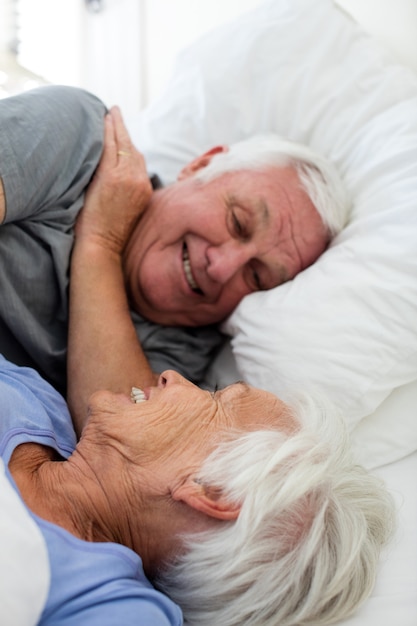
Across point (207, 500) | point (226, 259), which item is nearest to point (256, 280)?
point (226, 259)

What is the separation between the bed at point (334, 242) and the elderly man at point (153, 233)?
9 centimetres

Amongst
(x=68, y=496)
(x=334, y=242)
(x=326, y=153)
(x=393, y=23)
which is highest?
(x=393, y=23)

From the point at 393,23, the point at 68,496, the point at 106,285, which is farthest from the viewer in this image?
the point at 393,23

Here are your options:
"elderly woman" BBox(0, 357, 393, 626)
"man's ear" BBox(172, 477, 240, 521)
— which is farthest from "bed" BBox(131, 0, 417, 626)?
"man's ear" BBox(172, 477, 240, 521)

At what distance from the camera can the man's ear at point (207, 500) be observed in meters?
0.75

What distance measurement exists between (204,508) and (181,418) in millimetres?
135

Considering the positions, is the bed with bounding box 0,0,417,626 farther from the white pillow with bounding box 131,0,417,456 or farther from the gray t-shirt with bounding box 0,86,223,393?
the gray t-shirt with bounding box 0,86,223,393

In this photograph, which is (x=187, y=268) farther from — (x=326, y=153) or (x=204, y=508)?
(x=204, y=508)

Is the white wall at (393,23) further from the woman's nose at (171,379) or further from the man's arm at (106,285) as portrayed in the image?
the woman's nose at (171,379)

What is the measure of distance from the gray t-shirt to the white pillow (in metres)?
0.40

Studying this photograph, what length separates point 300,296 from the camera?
1208mm

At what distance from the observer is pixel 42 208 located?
1152 millimetres

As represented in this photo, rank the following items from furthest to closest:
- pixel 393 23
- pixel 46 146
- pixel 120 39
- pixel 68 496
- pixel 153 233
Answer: pixel 120 39 → pixel 393 23 → pixel 153 233 → pixel 46 146 → pixel 68 496

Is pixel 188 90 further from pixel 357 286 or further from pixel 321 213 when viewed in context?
pixel 357 286
